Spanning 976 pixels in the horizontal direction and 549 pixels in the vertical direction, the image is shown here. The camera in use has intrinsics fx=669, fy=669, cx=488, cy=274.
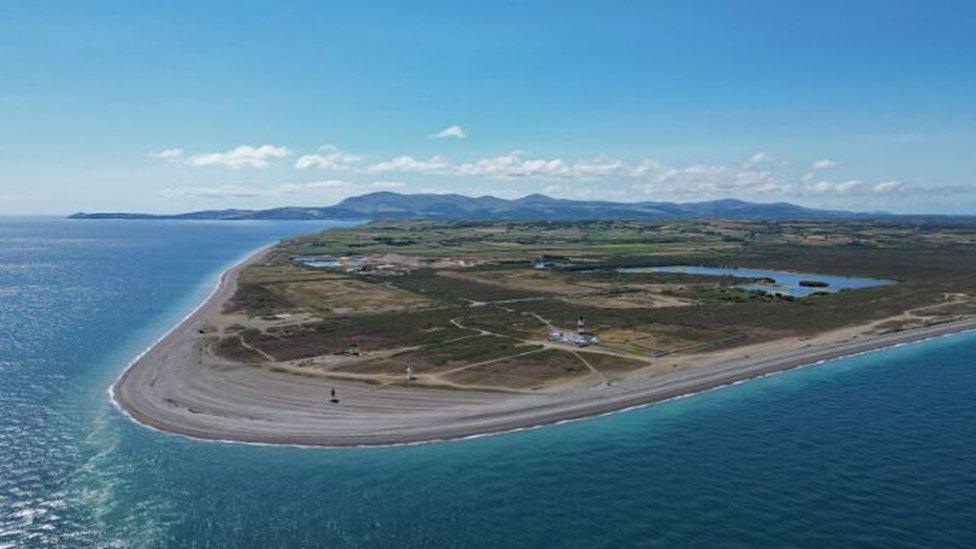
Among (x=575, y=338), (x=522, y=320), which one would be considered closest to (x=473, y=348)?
(x=575, y=338)

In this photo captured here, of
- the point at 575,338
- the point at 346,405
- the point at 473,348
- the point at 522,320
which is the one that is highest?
the point at 522,320

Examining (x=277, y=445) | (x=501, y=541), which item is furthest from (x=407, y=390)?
(x=501, y=541)

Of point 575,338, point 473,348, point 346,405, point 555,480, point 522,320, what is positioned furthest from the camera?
point 522,320

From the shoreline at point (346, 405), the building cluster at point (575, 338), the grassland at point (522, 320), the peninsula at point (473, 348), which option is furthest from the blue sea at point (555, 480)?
the building cluster at point (575, 338)

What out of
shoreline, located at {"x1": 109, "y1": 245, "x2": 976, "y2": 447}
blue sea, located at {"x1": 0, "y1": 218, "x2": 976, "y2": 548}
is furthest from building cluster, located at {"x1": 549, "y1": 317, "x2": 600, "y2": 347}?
blue sea, located at {"x1": 0, "y1": 218, "x2": 976, "y2": 548}

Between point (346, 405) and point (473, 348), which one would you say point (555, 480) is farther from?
point (473, 348)

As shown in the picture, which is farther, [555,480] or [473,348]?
[473,348]
